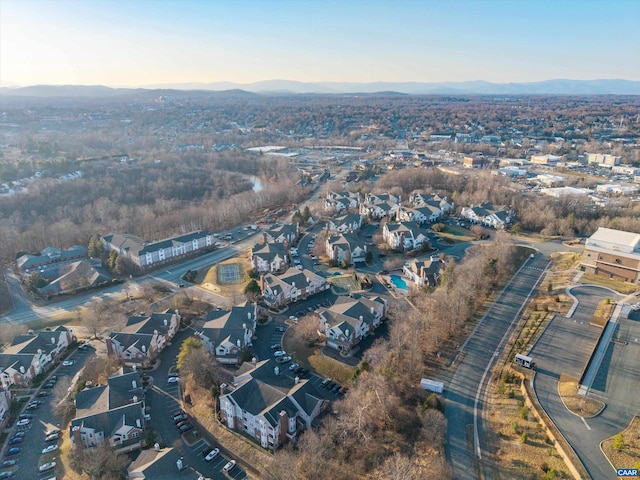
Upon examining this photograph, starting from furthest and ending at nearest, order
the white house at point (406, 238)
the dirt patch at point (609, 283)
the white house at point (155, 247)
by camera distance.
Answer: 1. the white house at point (406, 238)
2. the white house at point (155, 247)
3. the dirt patch at point (609, 283)

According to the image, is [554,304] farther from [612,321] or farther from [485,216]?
[485,216]

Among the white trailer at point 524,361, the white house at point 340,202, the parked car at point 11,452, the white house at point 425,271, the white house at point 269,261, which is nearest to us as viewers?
the parked car at point 11,452

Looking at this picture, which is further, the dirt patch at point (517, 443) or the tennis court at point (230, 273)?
the tennis court at point (230, 273)

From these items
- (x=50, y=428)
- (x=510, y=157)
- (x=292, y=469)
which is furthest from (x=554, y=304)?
(x=510, y=157)

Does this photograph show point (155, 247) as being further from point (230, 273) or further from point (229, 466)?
point (229, 466)

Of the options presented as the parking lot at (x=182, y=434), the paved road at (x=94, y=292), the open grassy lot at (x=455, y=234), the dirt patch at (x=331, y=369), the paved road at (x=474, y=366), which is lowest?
the paved road at (x=94, y=292)

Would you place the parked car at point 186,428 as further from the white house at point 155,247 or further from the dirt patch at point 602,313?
the dirt patch at point 602,313

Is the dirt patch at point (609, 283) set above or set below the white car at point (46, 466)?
above

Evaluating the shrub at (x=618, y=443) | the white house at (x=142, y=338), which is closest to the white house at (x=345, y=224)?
the white house at (x=142, y=338)
